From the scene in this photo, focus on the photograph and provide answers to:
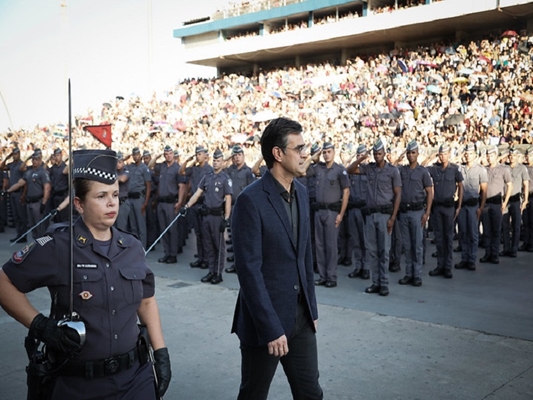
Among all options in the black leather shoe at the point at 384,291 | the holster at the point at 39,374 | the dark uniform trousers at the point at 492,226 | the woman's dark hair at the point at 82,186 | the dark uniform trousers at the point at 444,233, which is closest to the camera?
the holster at the point at 39,374

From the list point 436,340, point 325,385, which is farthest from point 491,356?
point 325,385

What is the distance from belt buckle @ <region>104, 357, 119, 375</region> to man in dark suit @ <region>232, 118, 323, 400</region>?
0.75 m

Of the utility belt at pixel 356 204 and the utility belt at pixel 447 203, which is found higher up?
the utility belt at pixel 447 203

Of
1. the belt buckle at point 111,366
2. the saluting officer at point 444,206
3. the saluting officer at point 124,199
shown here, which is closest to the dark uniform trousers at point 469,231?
the saluting officer at point 444,206

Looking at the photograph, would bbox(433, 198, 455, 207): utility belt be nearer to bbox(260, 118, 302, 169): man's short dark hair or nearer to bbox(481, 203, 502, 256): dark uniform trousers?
bbox(481, 203, 502, 256): dark uniform trousers

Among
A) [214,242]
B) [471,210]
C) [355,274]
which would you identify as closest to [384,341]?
[355,274]

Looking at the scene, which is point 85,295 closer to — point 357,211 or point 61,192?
point 357,211

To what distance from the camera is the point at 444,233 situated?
8.45 meters

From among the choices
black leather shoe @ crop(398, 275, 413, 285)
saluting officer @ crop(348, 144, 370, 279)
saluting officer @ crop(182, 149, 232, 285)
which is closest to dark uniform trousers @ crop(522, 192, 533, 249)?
saluting officer @ crop(348, 144, 370, 279)

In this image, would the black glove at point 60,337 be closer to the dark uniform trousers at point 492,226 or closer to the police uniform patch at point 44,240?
the police uniform patch at point 44,240

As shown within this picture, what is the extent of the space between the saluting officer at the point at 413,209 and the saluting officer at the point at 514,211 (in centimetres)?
276

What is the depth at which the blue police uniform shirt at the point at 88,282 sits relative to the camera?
214 centimetres

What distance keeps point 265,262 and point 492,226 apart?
7827 millimetres

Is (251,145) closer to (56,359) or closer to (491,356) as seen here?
(491,356)
